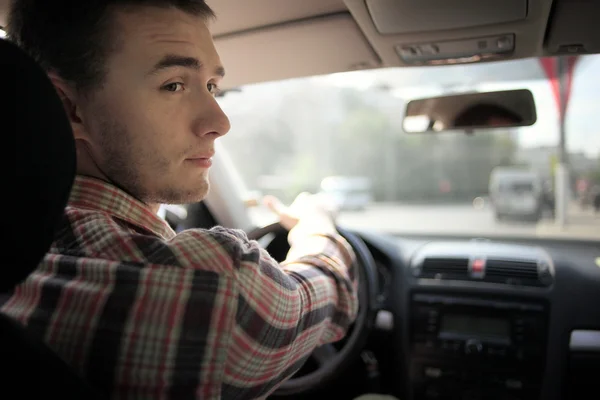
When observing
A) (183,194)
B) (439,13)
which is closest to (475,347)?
(439,13)

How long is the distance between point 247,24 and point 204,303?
5.32 feet

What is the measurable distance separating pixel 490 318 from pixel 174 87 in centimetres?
229

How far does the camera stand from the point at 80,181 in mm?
1586

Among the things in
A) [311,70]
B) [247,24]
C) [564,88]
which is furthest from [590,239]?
[247,24]

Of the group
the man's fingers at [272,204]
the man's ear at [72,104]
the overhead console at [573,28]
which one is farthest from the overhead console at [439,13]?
the man's ear at [72,104]

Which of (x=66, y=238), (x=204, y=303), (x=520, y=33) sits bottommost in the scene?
(x=204, y=303)

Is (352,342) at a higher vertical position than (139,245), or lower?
lower

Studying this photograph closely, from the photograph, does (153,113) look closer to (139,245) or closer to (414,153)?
(139,245)

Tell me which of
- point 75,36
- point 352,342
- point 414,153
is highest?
point 414,153

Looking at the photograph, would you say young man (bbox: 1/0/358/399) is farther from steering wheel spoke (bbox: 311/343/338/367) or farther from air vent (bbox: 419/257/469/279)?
air vent (bbox: 419/257/469/279)

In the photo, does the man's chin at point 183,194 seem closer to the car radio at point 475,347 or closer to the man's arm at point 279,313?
the man's arm at point 279,313

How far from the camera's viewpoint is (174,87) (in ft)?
5.55

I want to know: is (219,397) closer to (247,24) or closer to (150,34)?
(150,34)

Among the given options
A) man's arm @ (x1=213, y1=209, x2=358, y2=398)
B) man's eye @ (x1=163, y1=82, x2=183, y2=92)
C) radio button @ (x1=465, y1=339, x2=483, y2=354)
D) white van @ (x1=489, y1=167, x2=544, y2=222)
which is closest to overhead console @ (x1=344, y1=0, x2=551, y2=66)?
man's eye @ (x1=163, y1=82, x2=183, y2=92)
